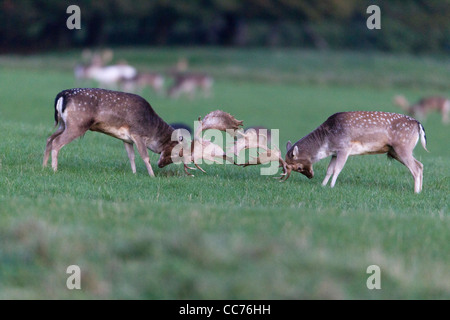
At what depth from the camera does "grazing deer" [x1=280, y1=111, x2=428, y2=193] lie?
10.8m

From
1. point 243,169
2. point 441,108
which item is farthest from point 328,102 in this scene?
point 243,169

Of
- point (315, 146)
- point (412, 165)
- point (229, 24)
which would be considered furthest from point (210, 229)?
point (229, 24)

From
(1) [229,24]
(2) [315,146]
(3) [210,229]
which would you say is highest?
(1) [229,24]

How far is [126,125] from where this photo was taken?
35.9ft

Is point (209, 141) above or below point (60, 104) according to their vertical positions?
below

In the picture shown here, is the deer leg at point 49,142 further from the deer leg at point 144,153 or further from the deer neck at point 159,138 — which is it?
the deer neck at point 159,138

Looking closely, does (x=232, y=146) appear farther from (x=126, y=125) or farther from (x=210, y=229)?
(x=210, y=229)

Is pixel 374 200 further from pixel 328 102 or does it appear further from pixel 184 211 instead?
pixel 328 102

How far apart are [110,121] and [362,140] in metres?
3.53

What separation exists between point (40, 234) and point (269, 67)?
40.4 meters

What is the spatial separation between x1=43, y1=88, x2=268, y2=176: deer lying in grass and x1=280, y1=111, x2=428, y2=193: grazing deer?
3.72ft

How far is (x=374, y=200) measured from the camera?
9.87 m

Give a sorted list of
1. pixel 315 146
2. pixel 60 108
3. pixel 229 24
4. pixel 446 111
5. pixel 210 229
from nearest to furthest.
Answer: pixel 210 229 → pixel 60 108 → pixel 315 146 → pixel 446 111 → pixel 229 24

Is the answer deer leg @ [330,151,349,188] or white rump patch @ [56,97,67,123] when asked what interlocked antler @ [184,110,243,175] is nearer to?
deer leg @ [330,151,349,188]
